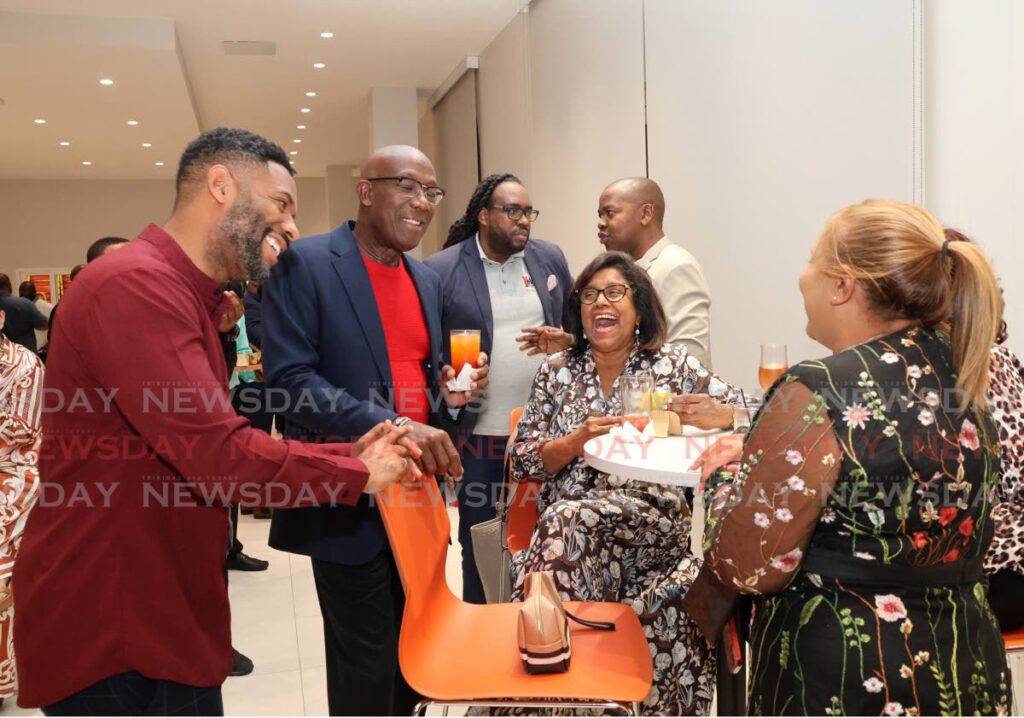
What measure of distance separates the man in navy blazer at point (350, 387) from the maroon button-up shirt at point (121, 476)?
652 millimetres

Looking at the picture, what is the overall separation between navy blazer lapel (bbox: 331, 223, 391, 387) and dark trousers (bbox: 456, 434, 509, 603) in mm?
1177

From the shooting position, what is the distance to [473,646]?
205 cm

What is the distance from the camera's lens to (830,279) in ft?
5.08

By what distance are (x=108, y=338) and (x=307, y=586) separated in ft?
11.0

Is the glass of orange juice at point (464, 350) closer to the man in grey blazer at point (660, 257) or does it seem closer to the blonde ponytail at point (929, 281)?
the man in grey blazer at point (660, 257)

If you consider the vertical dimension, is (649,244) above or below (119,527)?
above

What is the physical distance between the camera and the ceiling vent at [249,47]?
8.23 meters

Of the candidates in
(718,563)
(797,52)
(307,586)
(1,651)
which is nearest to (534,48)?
(797,52)

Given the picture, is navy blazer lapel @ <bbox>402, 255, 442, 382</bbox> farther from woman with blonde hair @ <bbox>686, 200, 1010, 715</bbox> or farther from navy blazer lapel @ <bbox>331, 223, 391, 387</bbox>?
woman with blonde hair @ <bbox>686, 200, 1010, 715</bbox>

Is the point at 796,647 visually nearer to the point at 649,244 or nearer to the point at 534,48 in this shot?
the point at 649,244

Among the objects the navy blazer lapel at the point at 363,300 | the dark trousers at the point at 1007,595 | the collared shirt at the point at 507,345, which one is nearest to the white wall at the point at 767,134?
the collared shirt at the point at 507,345

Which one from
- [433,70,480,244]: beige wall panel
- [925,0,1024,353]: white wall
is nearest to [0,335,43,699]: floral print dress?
[925,0,1024,353]: white wall

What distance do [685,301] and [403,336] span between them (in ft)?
4.76

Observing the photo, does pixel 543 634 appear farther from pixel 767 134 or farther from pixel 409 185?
pixel 767 134
